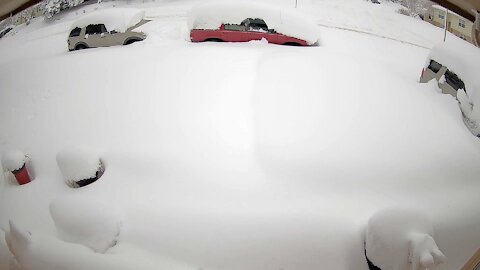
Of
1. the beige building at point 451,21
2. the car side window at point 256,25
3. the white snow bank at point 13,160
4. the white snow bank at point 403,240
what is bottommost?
the white snow bank at point 403,240

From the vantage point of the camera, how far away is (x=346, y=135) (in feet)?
2.08

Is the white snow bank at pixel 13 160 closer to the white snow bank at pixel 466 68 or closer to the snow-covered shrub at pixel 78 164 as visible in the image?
the snow-covered shrub at pixel 78 164

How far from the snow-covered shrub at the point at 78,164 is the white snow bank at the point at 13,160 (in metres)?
0.06

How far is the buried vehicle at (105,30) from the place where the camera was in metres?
0.75

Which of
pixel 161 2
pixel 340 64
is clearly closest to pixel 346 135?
pixel 340 64

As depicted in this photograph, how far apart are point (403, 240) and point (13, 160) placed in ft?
1.84

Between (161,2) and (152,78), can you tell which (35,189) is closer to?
(152,78)

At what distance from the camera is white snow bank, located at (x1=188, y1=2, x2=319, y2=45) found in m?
0.74

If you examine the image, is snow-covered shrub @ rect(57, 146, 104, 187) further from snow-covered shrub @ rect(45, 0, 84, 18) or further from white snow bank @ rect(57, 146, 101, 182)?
snow-covered shrub @ rect(45, 0, 84, 18)

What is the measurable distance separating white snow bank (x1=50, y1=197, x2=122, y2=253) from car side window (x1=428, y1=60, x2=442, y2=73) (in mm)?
519

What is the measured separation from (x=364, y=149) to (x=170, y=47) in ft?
1.25

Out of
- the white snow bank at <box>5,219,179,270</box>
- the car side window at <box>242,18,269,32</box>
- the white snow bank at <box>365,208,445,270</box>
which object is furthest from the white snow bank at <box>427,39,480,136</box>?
the white snow bank at <box>5,219,179,270</box>

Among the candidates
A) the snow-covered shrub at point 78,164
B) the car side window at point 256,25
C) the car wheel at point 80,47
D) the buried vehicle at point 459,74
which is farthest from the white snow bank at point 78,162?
the buried vehicle at point 459,74

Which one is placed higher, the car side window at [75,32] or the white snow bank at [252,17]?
the white snow bank at [252,17]
